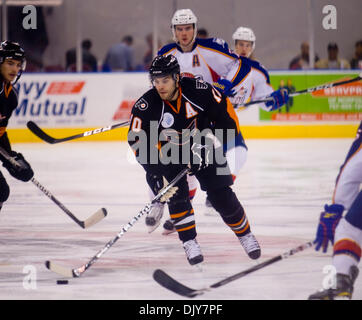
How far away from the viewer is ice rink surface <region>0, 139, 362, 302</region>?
301 centimetres

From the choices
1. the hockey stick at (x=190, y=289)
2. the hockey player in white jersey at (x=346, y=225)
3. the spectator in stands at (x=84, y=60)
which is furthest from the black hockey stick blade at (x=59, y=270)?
the spectator in stands at (x=84, y=60)

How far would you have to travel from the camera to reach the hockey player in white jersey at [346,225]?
254cm

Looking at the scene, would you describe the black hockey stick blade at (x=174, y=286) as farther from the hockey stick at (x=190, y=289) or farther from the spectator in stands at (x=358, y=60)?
the spectator in stands at (x=358, y=60)

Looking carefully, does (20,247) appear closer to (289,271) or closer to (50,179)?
(289,271)

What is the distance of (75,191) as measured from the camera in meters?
5.61

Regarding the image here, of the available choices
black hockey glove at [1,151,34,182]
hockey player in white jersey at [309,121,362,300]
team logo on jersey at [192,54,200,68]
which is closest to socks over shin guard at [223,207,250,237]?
hockey player in white jersey at [309,121,362,300]

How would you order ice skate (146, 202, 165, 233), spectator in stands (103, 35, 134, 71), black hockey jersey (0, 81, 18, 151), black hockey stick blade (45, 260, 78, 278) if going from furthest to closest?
spectator in stands (103, 35, 134, 71), ice skate (146, 202, 165, 233), black hockey jersey (0, 81, 18, 151), black hockey stick blade (45, 260, 78, 278)

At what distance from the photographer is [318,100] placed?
895cm

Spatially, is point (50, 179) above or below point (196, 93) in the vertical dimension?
below

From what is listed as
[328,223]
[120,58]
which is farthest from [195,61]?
[120,58]

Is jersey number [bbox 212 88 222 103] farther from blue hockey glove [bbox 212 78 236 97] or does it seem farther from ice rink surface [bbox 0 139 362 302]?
blue hockey glove [bbox 212 78 236 97]

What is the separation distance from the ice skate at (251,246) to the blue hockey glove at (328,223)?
802mm

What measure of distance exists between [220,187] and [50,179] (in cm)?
304
